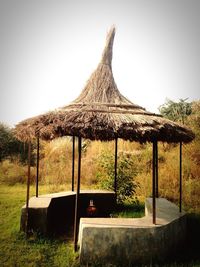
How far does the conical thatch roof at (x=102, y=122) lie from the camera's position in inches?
177

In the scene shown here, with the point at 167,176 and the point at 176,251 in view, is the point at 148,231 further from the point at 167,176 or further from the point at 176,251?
the point at 167,176

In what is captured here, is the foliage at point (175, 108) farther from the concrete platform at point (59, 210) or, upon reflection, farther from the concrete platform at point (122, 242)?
the concrete platform at point (122, 242)

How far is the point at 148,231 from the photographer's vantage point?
439 cm

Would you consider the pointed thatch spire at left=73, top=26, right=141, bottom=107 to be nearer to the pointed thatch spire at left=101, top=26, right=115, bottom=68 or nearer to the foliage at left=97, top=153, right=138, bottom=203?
the pointed thatch spire at left=101, top=26, right=115, bottom=68

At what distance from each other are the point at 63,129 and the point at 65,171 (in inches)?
343

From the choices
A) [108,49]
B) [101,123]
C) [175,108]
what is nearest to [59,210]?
[101,123]

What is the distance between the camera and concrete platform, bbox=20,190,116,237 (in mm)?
5477

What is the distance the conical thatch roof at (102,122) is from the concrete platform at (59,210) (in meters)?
1.61

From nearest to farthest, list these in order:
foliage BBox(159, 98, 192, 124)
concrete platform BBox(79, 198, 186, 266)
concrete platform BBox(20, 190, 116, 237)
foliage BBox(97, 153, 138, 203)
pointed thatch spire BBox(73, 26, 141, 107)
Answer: concrete platform BBox(79, 198, 186, 266)
concrete platform BBox(20, 190, 116, 237)
pointed thatch spire BBox(73, 26, 141, 107)
foliage BBox(97, 153, 138, 203)
foliage BBox(159, 98, 192, 124)

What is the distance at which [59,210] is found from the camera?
22.1 feet

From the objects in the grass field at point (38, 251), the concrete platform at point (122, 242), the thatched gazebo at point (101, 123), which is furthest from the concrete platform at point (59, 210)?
the concrete platform at point (122, 242)

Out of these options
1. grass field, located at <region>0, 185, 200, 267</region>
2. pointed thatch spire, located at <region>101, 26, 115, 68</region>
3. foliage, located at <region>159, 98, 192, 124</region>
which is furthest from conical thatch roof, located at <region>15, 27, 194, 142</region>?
foliage, located at <region>159, 98, 192, 124</region>

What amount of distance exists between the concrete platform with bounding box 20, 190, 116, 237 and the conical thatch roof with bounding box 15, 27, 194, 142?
161 cm

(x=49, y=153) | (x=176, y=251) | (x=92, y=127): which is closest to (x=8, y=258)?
(x=92, y=127)
